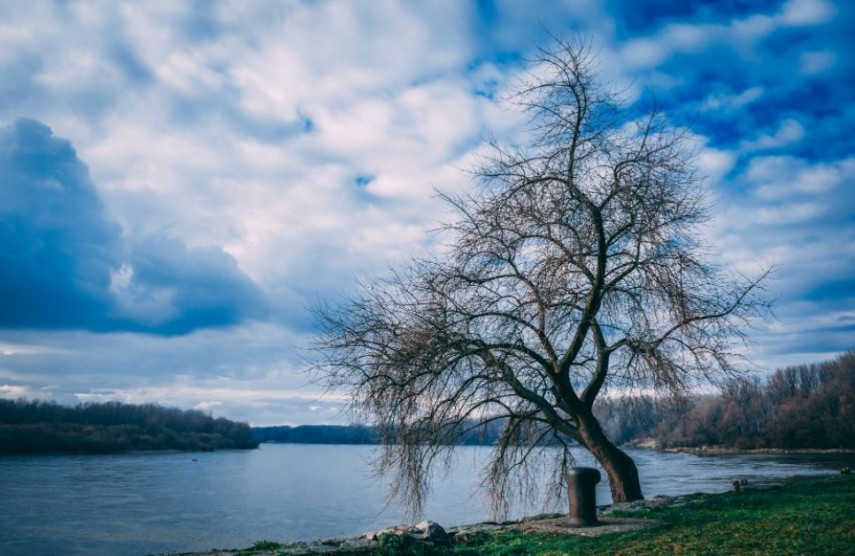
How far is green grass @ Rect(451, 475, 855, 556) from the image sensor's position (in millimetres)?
7629

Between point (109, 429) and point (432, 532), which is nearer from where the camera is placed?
point (432, 532)

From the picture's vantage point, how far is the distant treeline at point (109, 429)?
81.8 m

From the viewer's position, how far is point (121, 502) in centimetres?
3506

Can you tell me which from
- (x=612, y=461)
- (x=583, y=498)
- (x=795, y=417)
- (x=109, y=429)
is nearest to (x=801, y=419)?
(x=795, y=417)

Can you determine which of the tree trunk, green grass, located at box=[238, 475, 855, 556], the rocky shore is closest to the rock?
the rocky shore

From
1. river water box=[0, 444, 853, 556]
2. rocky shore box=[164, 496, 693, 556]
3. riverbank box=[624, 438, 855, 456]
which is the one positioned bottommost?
riverbank box=[624, 438, 855, 456]

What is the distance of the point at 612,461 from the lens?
45.5 ft

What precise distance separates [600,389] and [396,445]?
515cm

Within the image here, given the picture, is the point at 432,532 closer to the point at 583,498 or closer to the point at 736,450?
the point at 583,498

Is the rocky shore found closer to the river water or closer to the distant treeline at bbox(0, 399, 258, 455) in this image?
the river water

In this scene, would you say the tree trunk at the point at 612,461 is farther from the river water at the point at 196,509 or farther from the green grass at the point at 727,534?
the river water at the point at 196,509

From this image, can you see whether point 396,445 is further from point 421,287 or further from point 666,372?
point 666,372

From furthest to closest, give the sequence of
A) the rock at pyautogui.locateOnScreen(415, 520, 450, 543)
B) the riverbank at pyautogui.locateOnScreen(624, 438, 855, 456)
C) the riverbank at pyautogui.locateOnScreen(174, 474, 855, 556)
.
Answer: the riverbank at pyautogui.locateOnScreen(624, 438, 855, 456) → the rock at pyautogui.locateOnScreen(415, 520, 450, 543) → the riverbank at pyautogui.locateOnScreen(174, 474, 855, 556)

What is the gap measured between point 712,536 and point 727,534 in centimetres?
24
